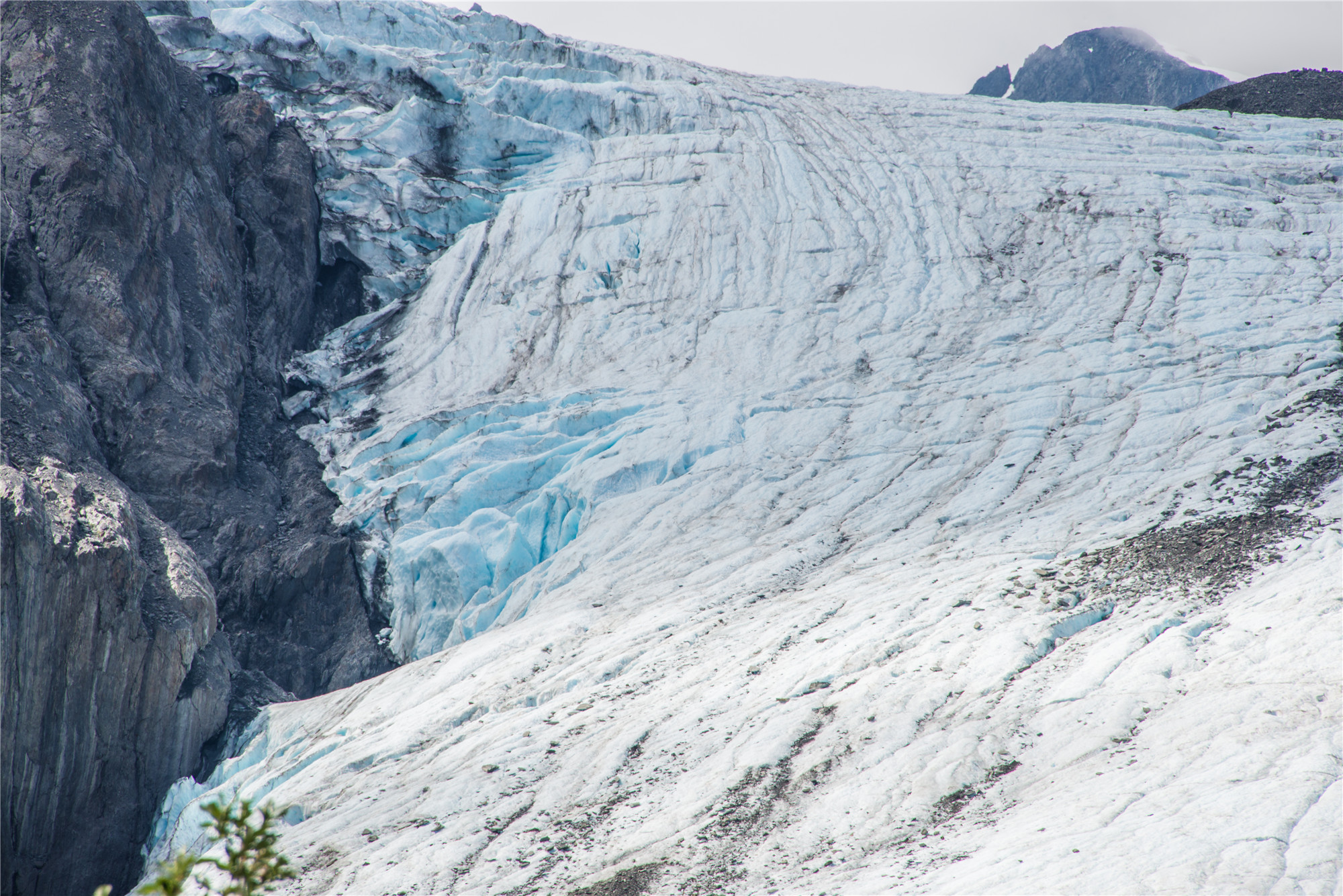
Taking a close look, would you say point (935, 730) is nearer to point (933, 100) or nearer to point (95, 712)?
point (95, 712)

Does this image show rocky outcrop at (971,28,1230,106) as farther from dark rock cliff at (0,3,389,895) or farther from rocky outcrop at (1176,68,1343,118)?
dark rock cliff at (0,3,389,895)

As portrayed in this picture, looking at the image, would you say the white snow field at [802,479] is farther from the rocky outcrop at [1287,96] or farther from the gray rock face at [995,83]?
the gray rock face at [995,83]

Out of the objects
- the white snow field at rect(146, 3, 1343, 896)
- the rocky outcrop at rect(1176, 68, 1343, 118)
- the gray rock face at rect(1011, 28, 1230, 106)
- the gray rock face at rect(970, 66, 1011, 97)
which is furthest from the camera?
the gray rock face at rect(970, 66, 1011, 97)

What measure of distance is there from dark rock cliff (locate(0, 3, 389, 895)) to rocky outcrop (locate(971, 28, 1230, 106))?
4808 cm

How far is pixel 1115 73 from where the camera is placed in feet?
201

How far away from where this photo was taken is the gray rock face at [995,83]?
229ft

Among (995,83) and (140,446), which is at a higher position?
(995,83)

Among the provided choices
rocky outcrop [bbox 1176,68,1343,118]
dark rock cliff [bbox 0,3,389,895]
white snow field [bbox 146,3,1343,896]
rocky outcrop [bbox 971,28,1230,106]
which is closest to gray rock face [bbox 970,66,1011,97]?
rocky outcrop [bbox 971,28,1230,106]

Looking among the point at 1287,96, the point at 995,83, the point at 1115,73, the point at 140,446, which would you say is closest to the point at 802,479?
the point at 140,446

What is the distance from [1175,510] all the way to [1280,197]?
55.3 feet

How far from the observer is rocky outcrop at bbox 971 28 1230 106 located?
57.3 m

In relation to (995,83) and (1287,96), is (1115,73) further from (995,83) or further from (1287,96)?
(1287,96)

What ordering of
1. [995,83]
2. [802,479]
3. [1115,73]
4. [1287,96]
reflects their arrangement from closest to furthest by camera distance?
[802,479] < [1287,96] < [1115,73] < [995,83]

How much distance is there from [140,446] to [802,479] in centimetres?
1386
